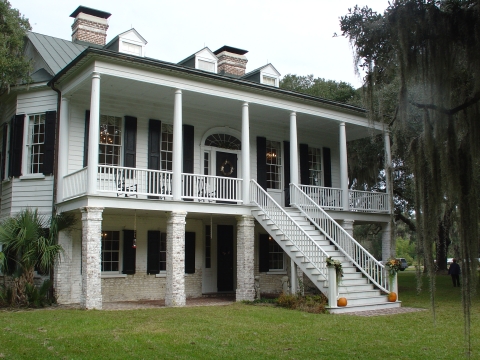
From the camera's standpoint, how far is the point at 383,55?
24.2 feet

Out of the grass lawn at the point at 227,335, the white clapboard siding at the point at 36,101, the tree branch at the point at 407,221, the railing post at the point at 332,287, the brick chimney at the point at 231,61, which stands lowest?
the grass lawn at the point at 227,335

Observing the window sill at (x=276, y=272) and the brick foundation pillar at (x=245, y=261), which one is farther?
the window sill at (x=276, y=272)

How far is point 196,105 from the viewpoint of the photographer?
57.2 feet

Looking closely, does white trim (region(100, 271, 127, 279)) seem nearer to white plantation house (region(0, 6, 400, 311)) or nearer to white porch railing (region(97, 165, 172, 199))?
white plantation house (region(0, 6, 400, 311))

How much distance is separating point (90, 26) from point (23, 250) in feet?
33.9

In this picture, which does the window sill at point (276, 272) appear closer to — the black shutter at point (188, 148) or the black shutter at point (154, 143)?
the black shutter at point (188, 148)

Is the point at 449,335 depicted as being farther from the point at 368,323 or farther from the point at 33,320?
the point at 33,320

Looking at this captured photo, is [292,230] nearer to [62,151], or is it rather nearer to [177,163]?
[177,163]

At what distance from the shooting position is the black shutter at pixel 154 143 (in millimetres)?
16734

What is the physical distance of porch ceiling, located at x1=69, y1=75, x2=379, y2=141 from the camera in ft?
49.7

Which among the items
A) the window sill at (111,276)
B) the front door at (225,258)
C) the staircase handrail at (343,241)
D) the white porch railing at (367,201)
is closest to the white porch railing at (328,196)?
the white porch railing at (367,201)

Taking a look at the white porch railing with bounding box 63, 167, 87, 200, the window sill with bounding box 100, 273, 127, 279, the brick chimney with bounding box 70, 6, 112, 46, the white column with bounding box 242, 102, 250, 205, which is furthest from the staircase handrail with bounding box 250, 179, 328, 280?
the brick chimney with bounding box 70, 6, 112, 46

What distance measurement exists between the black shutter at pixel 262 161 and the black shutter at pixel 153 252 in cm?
448

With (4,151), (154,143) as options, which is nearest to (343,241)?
(154,143)
